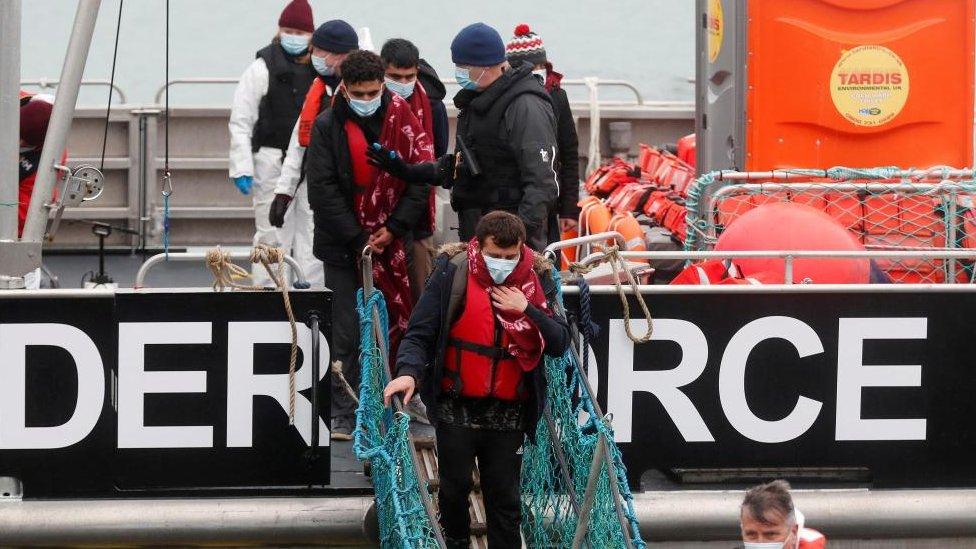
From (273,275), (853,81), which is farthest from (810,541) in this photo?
(853,81)

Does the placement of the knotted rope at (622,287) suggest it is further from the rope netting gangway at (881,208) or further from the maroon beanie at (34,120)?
the maroon beanie at (34,120)

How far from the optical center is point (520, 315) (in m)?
4.60

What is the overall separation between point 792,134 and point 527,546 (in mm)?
2808

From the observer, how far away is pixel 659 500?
538cm

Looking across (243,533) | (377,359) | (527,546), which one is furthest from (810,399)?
(243,533)

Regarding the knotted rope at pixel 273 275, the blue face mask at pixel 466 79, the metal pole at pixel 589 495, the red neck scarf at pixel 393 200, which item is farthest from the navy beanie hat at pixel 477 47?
the metal pole at pixel 589 495

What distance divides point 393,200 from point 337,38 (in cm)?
109

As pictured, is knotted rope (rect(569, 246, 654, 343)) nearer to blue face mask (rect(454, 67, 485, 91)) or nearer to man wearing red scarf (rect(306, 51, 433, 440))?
man wearing red scarf (rect(306, 51, 433, 440))

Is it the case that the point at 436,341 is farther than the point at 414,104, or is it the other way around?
the point at 414,104

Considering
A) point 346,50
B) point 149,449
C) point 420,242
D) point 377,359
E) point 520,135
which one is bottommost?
point 149,449

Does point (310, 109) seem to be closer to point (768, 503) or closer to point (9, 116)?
point (9, 116)

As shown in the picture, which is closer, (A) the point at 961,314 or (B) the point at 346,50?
(A) the point at 961,314

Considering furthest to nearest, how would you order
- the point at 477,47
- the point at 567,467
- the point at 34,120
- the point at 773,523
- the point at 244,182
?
the point at 244,182, the point at 34,120, the point at 477,47, the point at 567,467, the point at 773,523

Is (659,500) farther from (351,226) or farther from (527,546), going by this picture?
(351,226)
